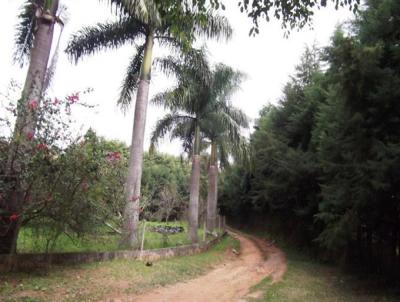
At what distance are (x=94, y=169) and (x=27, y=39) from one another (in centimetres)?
529

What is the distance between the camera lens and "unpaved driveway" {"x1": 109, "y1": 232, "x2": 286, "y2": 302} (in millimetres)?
7965

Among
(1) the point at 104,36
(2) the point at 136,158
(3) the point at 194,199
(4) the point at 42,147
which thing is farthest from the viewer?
(3) the point at 194,199

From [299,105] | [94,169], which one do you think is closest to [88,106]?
[94,169]

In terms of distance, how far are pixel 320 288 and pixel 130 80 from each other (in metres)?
9.97

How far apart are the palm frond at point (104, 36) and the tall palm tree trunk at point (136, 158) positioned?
0.65 metres

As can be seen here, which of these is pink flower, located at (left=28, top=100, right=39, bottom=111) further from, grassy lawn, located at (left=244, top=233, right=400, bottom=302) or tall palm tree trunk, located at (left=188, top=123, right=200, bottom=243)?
tall palm tree trunk, located at (left=188, top=123, right=200, bottom=243)

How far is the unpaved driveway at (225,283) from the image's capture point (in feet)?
26.1

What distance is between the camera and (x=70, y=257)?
9.16 m

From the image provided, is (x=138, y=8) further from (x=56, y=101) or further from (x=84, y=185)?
(x=84, y=185)

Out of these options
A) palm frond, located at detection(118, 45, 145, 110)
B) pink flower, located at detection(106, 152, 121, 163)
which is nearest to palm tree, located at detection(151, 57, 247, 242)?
palm frond, located at detection(118, 45, 145, 110)

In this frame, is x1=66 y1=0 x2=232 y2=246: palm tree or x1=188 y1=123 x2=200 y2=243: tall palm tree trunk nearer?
x1=66 y1=0 x2=232 y2=246: palm tree

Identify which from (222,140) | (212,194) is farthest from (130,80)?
(212,194)

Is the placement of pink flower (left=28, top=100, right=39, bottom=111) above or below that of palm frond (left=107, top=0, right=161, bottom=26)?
below

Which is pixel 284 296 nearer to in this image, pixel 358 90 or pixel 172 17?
pixel 358 90
